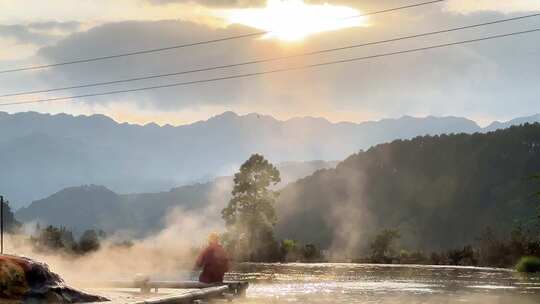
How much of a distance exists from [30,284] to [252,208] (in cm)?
8278

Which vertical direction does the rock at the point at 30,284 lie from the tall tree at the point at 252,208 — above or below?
below

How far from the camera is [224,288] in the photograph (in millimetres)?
36406

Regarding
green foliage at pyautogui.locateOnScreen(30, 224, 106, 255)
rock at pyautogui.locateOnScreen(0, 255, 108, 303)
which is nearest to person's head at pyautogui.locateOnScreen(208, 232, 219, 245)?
rock at pyautogui.locateOnScreen(0, 255, 108, 303)

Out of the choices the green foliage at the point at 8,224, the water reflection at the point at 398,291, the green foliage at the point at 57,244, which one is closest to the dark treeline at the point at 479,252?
the water reflection at the point at 398,291

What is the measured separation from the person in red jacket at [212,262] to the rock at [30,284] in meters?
12.2

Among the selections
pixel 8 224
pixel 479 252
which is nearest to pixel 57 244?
pixel 479 252

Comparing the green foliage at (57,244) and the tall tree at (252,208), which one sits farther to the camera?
the tall tree at (252,208)

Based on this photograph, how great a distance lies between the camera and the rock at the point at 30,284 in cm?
2361

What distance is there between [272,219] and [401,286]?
59.6 metres

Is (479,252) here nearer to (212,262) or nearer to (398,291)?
(398,291)

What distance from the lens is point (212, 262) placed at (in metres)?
38.0

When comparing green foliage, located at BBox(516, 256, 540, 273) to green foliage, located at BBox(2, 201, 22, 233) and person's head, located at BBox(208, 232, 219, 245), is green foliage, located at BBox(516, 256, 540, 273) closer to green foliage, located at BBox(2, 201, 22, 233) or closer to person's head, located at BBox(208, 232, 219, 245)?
person's head, located at BBox(208, 232, 219, 245)

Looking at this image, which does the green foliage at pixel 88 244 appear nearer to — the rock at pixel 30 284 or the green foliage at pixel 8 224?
the green foliage at pixel 8 224

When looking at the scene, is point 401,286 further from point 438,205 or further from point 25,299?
point 438,205
